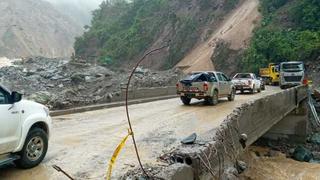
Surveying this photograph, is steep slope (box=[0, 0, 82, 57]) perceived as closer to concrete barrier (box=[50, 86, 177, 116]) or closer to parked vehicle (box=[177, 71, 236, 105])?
concrete barrier (box=[50, 86, 177, 116])

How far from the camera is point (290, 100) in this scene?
21.0m

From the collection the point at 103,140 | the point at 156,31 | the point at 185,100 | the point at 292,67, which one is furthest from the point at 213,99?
the point at 156,31

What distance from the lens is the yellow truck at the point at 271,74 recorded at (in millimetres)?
39125

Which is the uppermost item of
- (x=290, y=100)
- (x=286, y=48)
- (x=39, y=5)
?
(x=39, y=5)

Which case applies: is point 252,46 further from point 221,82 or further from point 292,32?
point 221,82

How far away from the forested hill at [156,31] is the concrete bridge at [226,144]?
42986mm

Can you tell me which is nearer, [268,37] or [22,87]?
[22,87]

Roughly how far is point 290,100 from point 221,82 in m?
4.78

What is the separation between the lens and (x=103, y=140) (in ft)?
31.3

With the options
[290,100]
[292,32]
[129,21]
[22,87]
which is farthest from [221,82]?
[129,21]

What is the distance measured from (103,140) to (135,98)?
44.4ft

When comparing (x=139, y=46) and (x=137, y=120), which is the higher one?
(x=139, y=46)

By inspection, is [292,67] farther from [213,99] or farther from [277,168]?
[277,168]

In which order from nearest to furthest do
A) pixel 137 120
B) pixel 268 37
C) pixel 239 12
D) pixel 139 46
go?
pixel 137 120
pixel 268 37
pixel 239 12
pixel 139 46
